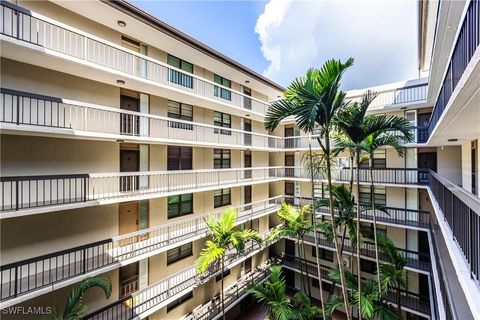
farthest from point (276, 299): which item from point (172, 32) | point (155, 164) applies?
point (172, 32)

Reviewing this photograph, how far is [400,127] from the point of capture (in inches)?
274

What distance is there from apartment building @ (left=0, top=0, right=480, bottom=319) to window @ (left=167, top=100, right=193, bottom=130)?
7 centimetres

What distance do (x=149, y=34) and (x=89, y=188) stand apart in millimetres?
6413

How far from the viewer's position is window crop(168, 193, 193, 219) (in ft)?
36.1

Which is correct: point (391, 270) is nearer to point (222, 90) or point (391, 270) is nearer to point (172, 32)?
point (222, 90)

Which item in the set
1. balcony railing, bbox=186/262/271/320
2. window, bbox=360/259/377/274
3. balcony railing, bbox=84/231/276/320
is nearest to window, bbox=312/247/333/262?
window, bbox=360/259/377/274

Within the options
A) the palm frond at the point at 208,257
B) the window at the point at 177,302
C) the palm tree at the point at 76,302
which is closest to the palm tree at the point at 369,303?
the palm frond at the point at 208,257

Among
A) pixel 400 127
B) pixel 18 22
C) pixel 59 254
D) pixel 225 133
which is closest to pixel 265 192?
pixel 225 133

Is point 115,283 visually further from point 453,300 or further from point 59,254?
point 453,300

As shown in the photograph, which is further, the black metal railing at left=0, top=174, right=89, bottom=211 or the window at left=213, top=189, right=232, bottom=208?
the window at left=213, top=189, right=232, bottom=208

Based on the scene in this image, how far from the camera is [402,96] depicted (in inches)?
515

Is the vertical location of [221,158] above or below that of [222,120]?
below

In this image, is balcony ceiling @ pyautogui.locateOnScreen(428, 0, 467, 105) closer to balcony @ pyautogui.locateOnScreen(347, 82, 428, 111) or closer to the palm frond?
balcony @ pyautogui.locateOnScreen(347, 82, 428, 111)

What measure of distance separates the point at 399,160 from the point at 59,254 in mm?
16727
